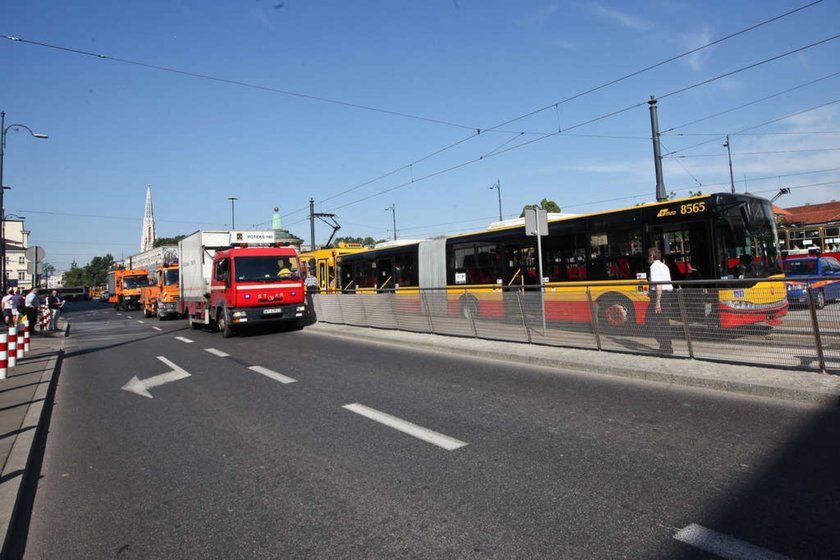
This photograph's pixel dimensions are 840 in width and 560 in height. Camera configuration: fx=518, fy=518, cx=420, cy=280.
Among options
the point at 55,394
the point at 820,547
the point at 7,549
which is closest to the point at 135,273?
the point at 55,394

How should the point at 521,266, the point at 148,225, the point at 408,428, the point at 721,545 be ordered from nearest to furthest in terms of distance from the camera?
1. the point at 721,545
2. the point at 408,428
3. the point at 521,266
4. the point at 148,225

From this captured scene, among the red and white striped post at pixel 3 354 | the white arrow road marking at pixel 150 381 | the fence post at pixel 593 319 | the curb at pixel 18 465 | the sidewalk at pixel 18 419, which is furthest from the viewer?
the fence post at pixel 593 319

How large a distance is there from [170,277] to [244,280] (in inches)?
543

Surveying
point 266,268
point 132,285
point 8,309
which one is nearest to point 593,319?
point 266,268

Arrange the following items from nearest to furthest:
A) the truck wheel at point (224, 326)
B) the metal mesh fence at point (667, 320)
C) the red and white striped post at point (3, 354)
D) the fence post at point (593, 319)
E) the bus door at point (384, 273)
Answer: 1. the metal mesh fence at point (667, 320)
2. the red and white striped post at point (3, 354)
3. the fence post at point (593, 319)
4. the truck wheel at point (224, 326)
5. the bus door at point (384, 273)

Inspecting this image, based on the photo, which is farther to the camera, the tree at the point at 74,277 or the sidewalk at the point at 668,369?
the tree at the point at 74,277

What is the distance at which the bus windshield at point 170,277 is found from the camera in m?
27.1

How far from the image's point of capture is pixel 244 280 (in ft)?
51.6

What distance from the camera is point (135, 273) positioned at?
40.4 m

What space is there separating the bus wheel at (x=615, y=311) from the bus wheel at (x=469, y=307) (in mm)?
3243

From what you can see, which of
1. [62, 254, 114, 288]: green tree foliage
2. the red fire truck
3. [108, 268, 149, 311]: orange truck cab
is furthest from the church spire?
the red fire truck

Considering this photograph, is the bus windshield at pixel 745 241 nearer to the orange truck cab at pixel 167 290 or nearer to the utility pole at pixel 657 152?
the utility pole at pixel 657 152

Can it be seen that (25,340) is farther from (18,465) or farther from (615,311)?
(615,311)

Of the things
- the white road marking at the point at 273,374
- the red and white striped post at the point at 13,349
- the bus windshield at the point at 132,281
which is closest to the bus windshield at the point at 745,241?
the white road marking at the point at 273,374
